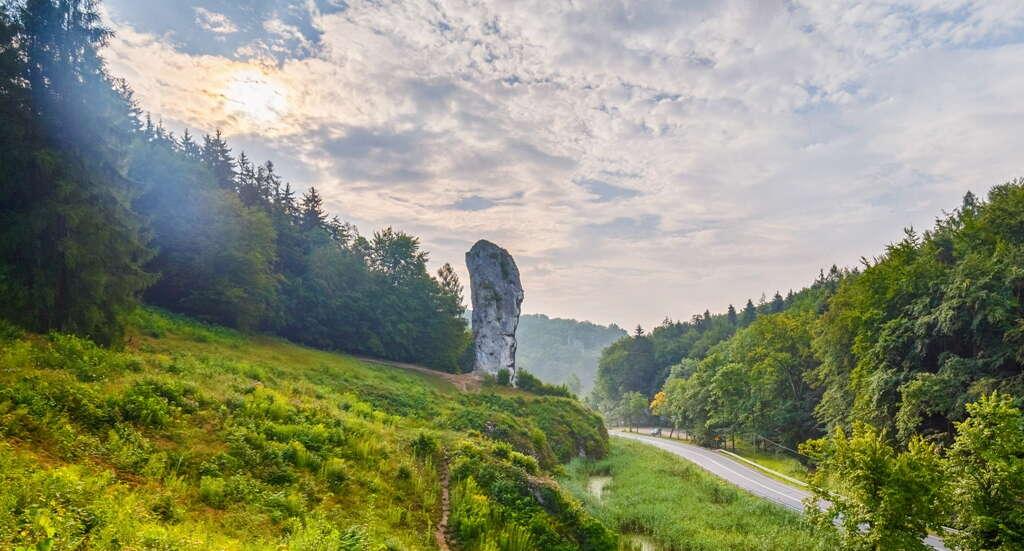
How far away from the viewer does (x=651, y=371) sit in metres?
117

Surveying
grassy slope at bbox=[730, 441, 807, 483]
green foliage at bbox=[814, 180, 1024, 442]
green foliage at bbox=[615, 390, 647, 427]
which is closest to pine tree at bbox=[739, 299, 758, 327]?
green foliage at bbox=[615, 390, 647, 427]

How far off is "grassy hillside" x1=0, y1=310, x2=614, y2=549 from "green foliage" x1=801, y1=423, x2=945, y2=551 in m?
7.16

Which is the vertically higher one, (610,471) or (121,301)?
(121,301)

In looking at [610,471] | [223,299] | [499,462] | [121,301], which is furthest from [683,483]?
[223,299]

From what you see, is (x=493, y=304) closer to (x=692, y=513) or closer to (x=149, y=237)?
(x=692, y=513)

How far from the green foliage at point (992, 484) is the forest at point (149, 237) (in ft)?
90.0

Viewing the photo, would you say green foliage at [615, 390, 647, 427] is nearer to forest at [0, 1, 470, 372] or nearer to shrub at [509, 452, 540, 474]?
forest at [0, 1, 470, 372]

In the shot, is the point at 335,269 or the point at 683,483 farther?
the point at 335,269

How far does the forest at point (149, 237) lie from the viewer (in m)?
15.8

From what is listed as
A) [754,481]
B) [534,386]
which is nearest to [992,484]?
[754,481]

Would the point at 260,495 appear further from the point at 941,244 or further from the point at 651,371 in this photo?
the point at 651,371

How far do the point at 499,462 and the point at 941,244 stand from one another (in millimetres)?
36198

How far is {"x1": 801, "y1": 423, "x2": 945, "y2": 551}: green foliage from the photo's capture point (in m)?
12.5

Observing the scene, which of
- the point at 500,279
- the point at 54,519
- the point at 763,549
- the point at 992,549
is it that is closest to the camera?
the point at 54,519
